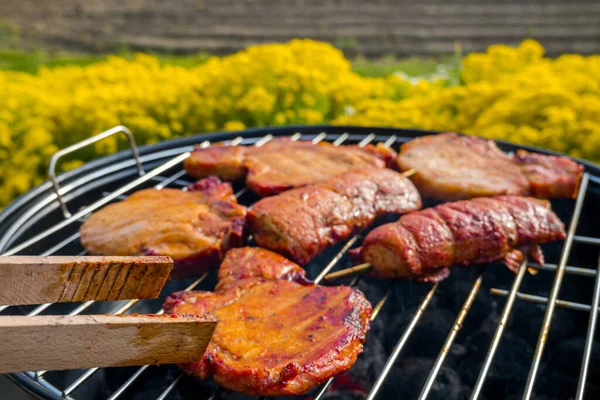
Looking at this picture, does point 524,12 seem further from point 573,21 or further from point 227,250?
point 227,250

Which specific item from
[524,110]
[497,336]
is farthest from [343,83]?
[497,336]

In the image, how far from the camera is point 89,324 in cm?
137

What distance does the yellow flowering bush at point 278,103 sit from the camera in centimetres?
489

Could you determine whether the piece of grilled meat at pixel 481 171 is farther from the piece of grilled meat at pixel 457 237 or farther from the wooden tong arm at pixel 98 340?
the wooden tong arm at pixel 98 340

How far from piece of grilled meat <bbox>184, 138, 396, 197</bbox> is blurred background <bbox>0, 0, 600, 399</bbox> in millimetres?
1698

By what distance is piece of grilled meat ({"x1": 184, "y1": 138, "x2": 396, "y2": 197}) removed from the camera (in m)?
3.18

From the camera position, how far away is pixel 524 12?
10688 millimetres

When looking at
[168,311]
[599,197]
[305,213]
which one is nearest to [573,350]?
[599,197]

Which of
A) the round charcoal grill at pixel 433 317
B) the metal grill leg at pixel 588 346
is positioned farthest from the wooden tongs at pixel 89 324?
the metal grill leg at pixel 588 346

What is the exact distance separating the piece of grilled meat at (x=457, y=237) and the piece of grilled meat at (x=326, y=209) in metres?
0.21

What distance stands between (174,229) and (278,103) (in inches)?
144

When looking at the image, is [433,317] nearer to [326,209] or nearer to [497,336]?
[497,336]

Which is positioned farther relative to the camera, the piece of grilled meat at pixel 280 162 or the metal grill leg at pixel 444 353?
the piece of grilled meat at pixel 280 162

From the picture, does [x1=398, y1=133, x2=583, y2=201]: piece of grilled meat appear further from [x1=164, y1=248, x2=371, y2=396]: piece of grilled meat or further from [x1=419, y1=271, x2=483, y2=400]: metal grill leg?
[x1=164, y1=248, x2=371, y2=396]: piece of grilled meat
